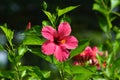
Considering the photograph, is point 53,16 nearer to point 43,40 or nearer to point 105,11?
point 43,40

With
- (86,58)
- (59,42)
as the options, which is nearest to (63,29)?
(59,42)

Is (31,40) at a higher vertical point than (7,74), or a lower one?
higher

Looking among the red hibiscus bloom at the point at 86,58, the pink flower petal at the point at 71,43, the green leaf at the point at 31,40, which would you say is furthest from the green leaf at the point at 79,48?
the red hibiscus bloom at the point at 86,58

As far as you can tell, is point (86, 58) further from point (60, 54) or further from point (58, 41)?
point (60, 54)

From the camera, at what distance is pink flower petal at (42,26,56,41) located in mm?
1640

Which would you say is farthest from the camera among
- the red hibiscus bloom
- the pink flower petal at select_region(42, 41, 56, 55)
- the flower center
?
the red hibiscus bloom

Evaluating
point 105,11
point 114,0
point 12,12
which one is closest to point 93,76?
point 105,11

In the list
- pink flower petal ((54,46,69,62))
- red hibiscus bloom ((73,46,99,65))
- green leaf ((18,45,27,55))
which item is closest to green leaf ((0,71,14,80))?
green leaf ((18,45,27,55))

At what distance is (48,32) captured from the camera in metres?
1.64

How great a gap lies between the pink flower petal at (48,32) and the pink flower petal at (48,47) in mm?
19

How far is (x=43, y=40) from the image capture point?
169 centimetres

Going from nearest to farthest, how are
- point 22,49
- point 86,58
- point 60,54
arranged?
1. point 60,54
2. point 22,49
3. point 86,58

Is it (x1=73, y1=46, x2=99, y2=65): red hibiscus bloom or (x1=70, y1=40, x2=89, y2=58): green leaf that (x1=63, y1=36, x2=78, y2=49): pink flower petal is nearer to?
(x1=70, y1=40, x2=89, y2=58): green leaf

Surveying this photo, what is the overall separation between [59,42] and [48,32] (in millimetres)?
106
